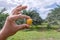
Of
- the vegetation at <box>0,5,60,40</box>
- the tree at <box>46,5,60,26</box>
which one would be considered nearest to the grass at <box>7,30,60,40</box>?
the vegetation at <box>0,5,60,40</box>

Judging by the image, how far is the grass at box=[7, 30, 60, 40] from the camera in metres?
2.96

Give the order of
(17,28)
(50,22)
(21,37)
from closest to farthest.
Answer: (17,28)
(21,37)
(50,22)

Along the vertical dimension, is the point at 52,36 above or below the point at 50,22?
below

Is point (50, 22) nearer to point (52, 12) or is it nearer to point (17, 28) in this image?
point (52, 12)

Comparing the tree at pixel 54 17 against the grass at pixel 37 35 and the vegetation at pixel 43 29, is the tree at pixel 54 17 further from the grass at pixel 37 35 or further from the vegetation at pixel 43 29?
the grass at pixel 37 35

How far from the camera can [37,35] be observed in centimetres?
318

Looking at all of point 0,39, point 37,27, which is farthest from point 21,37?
point 0,39

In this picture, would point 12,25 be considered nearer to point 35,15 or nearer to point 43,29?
point 35,15

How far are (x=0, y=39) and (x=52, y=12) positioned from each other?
2738mm

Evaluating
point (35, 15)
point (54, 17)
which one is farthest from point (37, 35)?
point (54, 17)

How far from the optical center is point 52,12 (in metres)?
3.27

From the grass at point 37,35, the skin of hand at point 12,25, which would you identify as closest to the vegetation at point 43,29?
the grass at point 37,35

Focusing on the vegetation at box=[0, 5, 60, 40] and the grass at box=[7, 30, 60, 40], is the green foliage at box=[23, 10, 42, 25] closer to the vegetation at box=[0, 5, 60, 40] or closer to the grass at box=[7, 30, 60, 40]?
the vegetation at box=[0, 5, 60, 40]

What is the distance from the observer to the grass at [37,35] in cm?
296
